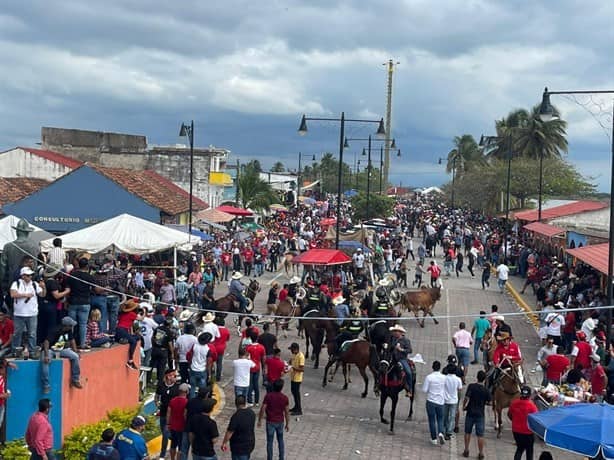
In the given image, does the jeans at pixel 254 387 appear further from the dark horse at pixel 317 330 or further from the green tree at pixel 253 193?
the green tree at pixel 253 193

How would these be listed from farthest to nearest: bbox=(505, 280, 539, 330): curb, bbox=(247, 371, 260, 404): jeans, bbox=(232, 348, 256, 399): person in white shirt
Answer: bbox=(505, 280, 539, 330): curb < bbox=(247, 371, 260, 404): jeans < bbox=(232, 348, 256, 399): person in white shirt

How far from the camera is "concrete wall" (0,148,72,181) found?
45344mm

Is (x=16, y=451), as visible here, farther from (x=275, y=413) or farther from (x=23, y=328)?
(x=275, y=413)

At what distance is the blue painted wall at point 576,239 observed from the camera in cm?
2928

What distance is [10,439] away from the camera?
1091cm

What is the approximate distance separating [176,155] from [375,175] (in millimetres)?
75008

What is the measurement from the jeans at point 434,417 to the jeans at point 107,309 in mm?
5924

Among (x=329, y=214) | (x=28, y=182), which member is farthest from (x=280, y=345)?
(x=329, y=214)

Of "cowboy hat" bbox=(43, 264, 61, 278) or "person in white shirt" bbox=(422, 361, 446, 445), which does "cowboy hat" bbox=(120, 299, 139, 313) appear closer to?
"cowboy hat" bbox=(43, 264, 61, 278)

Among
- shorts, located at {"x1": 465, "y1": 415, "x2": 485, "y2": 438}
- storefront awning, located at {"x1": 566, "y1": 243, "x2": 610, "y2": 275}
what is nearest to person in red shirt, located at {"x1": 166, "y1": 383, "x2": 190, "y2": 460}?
shorts, located at {"x1": 465, "y1": 415, "x2": 485, "y2": 438}

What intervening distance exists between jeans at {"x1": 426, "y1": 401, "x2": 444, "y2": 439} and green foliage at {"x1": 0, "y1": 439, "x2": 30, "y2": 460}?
6190 mm

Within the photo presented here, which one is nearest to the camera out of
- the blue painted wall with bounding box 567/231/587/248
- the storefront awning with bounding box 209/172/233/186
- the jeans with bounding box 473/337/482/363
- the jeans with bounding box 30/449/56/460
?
the jeans with bounding box 30/449/56/460

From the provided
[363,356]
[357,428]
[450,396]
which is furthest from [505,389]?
[363,356]

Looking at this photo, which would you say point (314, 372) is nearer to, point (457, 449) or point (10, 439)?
point (457, 449)
